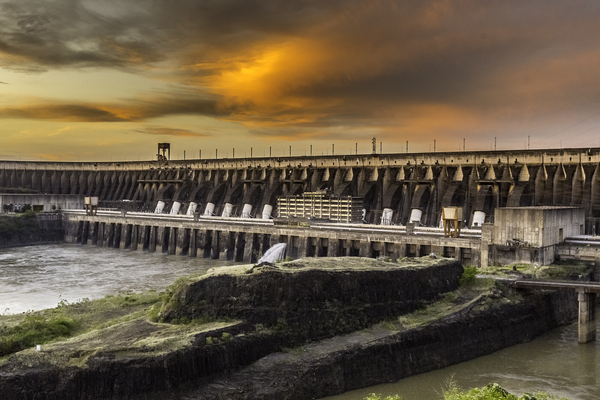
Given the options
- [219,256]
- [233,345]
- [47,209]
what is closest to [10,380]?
[233,345]

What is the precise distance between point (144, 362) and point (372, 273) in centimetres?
1003

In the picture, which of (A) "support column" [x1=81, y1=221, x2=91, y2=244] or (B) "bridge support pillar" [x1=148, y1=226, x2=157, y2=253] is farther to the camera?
(A) "support column" [x1=81, y1=221, x2=91, y2=244]

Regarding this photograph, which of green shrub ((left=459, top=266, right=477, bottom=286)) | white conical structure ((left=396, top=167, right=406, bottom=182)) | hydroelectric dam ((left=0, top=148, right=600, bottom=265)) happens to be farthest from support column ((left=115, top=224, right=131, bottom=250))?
green shrub ((left=459, top=266, right=477, bottom=286))

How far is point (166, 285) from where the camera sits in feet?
121

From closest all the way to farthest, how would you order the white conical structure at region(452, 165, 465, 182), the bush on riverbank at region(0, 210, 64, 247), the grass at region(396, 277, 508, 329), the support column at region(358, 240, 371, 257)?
the grass at region(396, 277, 508, 329) < the support column at region(358, 240, 371, 257) < the white conical structure at region(452, 165, 465, 182) < the bush on riverbank at region(0, 210, 64, 247)

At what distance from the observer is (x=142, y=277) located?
4088cm

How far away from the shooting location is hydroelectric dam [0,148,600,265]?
35500mm

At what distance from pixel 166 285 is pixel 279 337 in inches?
790

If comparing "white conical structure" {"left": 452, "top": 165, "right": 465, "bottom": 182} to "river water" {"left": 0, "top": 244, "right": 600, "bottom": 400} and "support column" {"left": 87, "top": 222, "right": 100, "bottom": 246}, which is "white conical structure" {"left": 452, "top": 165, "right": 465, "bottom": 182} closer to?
"river water" {"left": 0, "top": 244, "right": 600, "bottom": 400}

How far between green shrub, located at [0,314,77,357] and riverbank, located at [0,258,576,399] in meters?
0.89

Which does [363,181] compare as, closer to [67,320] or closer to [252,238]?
[252,238]

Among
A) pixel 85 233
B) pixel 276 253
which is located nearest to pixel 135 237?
pixel 85 233

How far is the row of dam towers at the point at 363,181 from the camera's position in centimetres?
4722

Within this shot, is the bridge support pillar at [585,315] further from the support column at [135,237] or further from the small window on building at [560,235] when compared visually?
the support column at [135,237]
